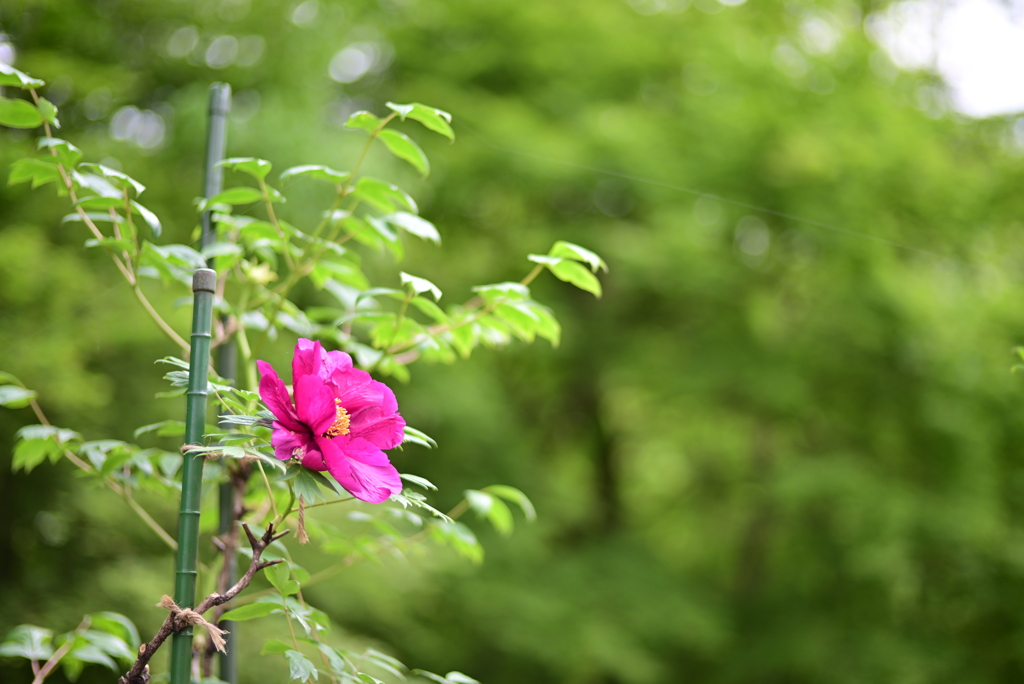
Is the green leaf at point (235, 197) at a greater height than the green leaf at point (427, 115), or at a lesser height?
lesser

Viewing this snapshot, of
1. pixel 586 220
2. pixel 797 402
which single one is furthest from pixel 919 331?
pixel 586 220

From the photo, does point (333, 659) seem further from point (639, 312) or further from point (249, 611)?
point (639, 312)

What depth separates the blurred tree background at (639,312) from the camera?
113 inches

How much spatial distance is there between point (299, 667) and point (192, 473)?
0.23 meters

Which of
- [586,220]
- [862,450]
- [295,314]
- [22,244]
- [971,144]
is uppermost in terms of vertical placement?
[971,144]

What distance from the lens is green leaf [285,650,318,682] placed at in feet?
2.36

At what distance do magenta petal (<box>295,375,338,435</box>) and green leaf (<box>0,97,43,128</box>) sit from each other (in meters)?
0.48

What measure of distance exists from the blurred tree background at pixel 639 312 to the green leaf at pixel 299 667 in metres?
2.14

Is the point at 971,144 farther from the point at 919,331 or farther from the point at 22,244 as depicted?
the point at 22,244

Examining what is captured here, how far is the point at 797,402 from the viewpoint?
15.1ft

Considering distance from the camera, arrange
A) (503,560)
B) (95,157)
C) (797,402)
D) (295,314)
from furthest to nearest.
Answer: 1. (503,560)
2. (797,402)
3. (95,157)
4. (295,314)

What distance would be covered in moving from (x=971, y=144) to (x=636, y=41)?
7.57 ft

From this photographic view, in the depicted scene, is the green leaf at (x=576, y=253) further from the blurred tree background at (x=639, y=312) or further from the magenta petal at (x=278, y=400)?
the blurred tree background at (x=639, y=312)

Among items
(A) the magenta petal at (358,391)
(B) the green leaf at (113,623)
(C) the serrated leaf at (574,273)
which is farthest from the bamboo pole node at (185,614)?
(C) the serrated leaf at (574,273)
